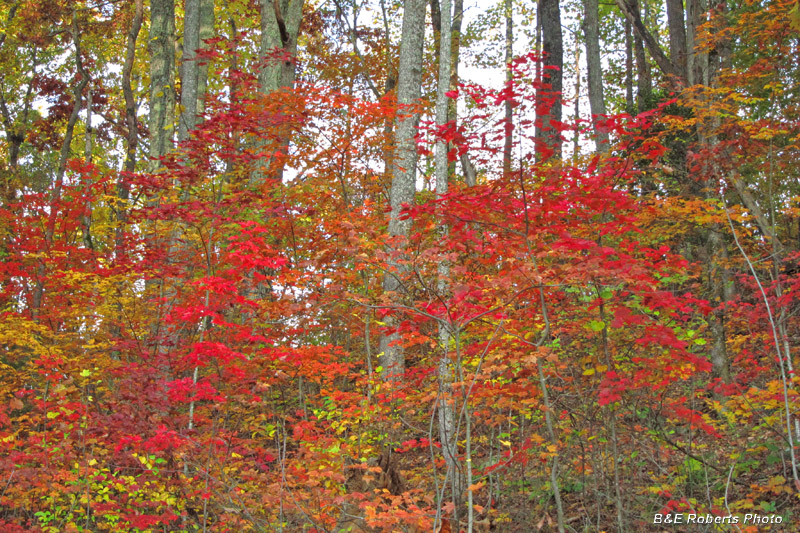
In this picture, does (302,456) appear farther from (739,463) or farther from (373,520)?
(739,463)

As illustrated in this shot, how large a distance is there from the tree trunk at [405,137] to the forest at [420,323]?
0.12 feet

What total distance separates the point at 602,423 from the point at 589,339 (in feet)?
2.28

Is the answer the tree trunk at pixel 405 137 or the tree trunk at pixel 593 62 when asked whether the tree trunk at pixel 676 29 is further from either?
the tree trunk at pixel 405 137

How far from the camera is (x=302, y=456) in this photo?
5.86 m

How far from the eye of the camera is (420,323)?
5547 mm

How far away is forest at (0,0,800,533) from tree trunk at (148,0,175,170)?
0.19 ft

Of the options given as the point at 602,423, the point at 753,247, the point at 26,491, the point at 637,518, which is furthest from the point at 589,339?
the point at 26,491

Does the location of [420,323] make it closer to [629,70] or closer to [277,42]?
[277,42]

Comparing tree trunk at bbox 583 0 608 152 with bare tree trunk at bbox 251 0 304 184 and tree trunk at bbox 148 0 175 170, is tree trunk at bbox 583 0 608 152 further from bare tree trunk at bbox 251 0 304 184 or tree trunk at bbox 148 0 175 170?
tree trunk at bbox 148 0 175 170

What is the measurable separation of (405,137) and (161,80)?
5880mm

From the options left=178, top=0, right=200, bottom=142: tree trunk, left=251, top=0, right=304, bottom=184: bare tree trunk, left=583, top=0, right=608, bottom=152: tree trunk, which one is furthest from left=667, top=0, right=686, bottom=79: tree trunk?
left=178, top=0, right=200, bottom=142: tree trunk

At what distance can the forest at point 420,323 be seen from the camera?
4293 mm

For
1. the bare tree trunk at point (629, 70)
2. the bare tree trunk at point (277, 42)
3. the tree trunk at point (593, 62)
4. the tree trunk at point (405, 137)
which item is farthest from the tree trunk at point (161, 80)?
the bare tree trunk at point (629, 70)

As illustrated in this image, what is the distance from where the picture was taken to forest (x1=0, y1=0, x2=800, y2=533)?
169 inches
